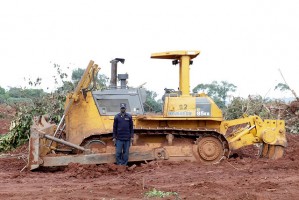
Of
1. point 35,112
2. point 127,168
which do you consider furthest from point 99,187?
point 35,112

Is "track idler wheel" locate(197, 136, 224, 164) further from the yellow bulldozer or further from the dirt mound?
the dirt mound

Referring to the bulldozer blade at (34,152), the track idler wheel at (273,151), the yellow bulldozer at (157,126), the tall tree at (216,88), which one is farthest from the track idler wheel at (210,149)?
the tall tree at (216,88)

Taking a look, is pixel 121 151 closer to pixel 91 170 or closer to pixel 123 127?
pixel 123 127

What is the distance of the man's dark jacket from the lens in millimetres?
12102

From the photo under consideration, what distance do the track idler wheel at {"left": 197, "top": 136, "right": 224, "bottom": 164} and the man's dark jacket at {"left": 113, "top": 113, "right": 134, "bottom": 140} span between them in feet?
5.69

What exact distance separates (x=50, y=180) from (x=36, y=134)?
1491 mm

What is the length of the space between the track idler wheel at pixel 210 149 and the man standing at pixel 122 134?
68.1 inches

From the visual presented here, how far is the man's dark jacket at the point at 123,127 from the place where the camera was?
39.7ft

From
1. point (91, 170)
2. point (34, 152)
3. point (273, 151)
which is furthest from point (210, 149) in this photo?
point (34, 152)

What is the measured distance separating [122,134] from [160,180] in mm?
2196

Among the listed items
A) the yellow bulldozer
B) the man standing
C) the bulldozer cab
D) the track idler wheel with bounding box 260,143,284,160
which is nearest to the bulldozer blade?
the yellow bulldozer

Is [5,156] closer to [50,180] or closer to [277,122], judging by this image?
[50,180]

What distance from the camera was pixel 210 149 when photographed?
1267cm

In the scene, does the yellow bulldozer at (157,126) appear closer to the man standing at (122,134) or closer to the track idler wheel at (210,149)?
the track idler wheel at (210,149)
